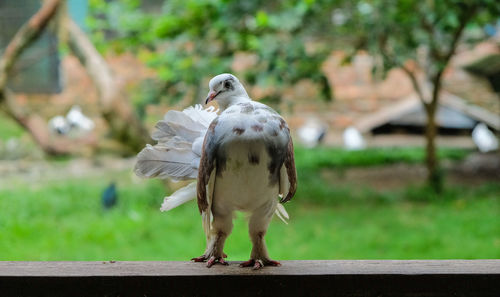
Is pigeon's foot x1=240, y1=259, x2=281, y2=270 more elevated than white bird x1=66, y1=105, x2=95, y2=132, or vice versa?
pigeon's foot x1=240, y1=259, x2=281, y2=270

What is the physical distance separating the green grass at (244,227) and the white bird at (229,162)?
1.61 metres

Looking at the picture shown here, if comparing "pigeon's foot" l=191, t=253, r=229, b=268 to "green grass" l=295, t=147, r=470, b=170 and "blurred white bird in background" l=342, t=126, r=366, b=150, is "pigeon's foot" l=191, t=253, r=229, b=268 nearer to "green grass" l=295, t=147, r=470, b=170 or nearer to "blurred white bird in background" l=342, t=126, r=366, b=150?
"green grass" l=295, t=147, r=470, b=170

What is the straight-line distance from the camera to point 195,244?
339 centimetres

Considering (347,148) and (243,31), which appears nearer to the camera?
(243,31)

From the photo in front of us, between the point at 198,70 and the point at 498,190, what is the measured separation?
103 inches

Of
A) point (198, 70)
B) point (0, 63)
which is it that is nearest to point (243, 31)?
point (198, 70)

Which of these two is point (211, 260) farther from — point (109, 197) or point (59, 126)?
point (59, 126)

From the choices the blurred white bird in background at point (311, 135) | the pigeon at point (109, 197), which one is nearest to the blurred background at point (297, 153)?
the pigeon at point (109, 197)

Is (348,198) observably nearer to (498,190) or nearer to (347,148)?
(498,190)

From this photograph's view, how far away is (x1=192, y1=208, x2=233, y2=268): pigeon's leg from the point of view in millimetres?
1284

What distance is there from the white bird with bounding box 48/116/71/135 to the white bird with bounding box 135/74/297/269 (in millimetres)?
4746

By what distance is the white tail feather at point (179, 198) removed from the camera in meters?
1.29

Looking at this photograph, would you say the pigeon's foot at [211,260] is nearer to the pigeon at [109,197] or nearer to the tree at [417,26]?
the tree at [417,26]

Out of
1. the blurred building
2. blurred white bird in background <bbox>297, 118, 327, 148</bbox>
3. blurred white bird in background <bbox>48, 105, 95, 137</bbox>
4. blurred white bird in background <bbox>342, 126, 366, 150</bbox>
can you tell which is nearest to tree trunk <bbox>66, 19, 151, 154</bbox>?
blurred white bird in background <bbox>48, 105, 95, 137</bbox>
